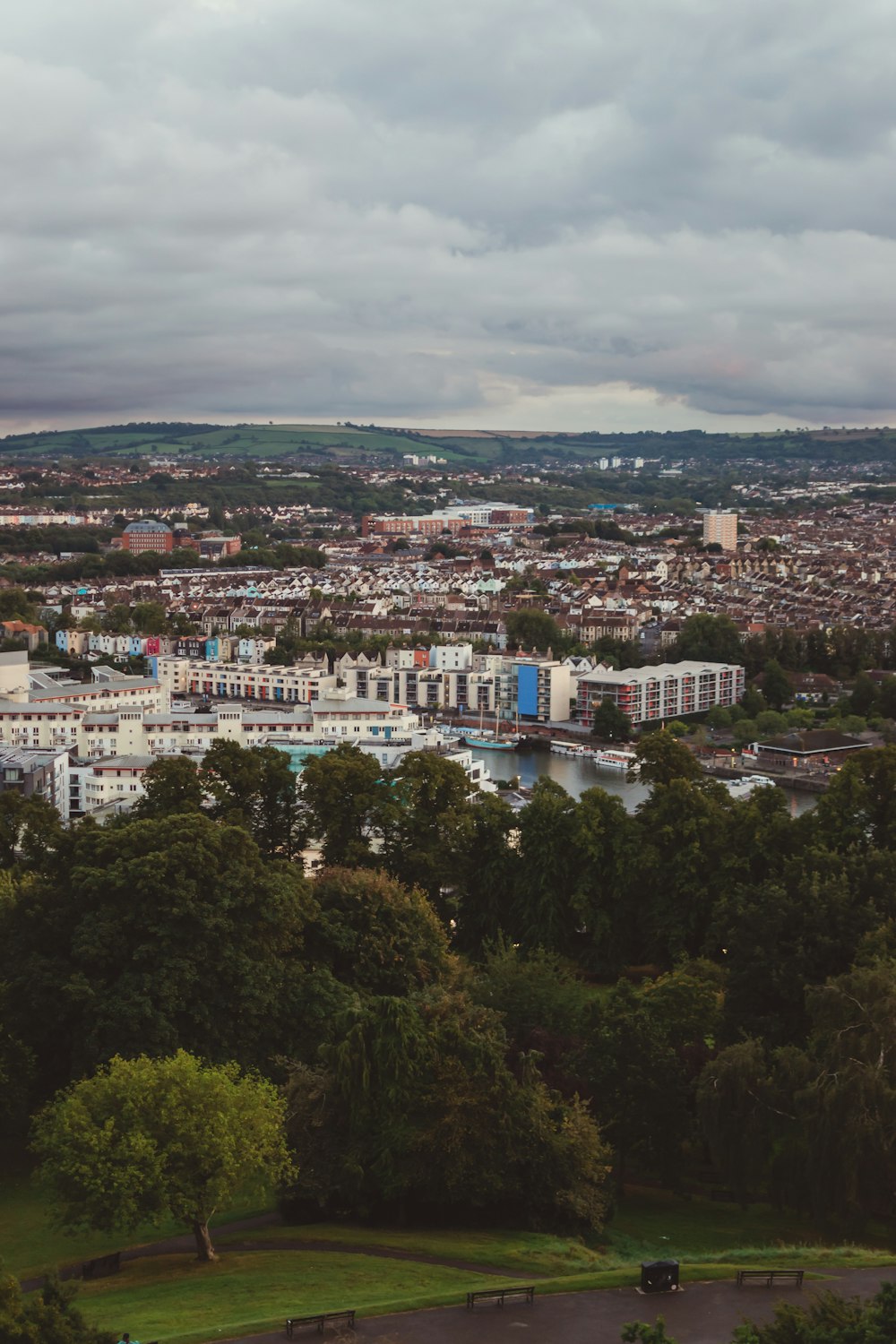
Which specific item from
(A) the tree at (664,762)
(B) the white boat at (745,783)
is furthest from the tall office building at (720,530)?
(A) the tree at (664,762)

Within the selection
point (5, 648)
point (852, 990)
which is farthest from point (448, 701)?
point (852, 990)

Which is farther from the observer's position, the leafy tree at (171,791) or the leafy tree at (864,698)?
the leafy tree at (864,698)

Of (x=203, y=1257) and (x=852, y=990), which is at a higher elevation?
(x=852, y=990)

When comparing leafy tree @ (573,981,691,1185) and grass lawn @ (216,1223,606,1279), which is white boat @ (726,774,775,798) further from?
grass lawn @ (216,1223,606,1279)

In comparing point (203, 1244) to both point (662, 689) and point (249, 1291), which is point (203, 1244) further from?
→ point (662, 689)

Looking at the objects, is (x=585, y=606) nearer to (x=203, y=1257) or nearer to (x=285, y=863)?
(x=285, y=863)

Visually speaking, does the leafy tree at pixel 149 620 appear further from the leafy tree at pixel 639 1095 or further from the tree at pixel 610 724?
the leafy tree at pixel 639 1095
